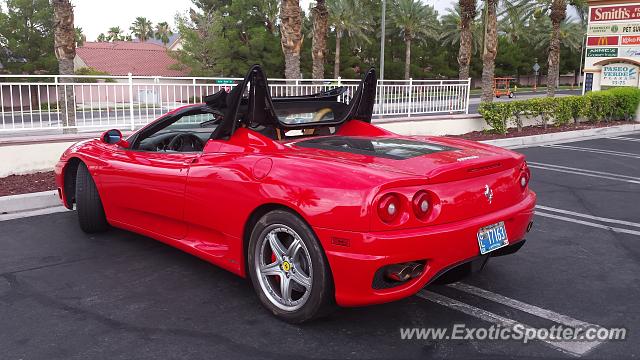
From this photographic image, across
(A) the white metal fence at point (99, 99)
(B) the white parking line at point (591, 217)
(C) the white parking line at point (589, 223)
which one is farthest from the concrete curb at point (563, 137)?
(C) the white parking line at point (589, 223)

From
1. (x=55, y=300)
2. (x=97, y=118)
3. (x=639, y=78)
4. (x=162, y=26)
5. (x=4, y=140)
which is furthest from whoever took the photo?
(x=162, y=26)

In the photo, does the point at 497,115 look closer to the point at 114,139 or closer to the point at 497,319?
the point at 114,139

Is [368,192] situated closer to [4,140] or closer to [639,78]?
[4,140]

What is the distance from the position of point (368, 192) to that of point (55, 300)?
7.61ft

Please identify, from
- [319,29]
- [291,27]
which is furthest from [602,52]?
[291,27]

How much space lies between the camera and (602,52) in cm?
2262

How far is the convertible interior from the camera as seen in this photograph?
12.9 ft

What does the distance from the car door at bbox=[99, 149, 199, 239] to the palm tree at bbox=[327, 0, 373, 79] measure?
47998 mm

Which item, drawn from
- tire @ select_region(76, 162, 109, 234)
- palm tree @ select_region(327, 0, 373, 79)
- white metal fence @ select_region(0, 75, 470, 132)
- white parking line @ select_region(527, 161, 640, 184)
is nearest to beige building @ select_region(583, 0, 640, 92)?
white parking line @ select_region(527, 161, 640, 184)

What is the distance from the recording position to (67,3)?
10.2 m

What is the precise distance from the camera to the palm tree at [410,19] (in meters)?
55.2

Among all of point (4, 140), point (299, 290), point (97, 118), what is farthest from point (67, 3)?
point (299, 290)

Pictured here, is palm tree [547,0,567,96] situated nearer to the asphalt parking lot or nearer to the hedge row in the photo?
the hedge row
